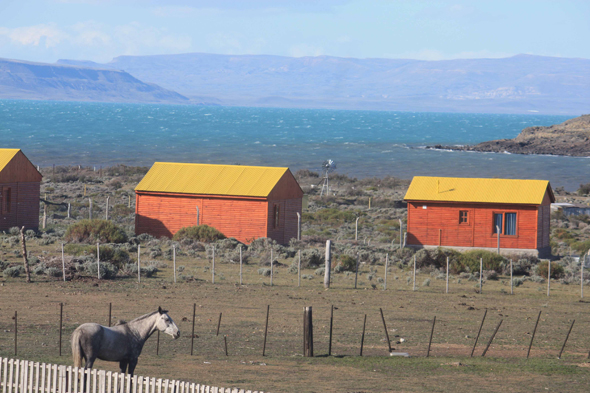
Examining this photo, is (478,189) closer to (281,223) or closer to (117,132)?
(281,223)

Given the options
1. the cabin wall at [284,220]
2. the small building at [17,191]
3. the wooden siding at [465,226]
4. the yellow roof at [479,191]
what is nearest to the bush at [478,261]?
the wooden siding at [465,226]

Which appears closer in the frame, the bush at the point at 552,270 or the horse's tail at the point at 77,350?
the horse's tail at the point at 77,350

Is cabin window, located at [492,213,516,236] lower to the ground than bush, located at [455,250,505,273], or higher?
higher

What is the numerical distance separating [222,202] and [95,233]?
620 cm

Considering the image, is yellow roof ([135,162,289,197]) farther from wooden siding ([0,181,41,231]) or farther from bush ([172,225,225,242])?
wooden siding ([0,181,41,231])

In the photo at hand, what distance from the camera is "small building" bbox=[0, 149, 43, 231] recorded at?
38.8 metres

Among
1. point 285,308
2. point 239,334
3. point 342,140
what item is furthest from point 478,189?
point 342,140

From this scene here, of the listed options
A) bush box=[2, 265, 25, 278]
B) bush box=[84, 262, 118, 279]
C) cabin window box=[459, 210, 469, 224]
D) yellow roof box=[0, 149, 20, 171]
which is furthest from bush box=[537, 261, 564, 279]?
yellow roof box=[0, 149, 20, 171]

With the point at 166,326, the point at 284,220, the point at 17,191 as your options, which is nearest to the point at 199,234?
the point at 284,220

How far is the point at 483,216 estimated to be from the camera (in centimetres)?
3809

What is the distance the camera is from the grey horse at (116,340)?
12.0 m

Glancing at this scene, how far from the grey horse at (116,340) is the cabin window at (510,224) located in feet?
90.9

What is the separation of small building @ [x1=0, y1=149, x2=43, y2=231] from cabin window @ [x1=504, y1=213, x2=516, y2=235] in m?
23.1

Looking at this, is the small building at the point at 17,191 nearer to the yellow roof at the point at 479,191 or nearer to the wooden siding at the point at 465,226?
the yellow roof at the point at 479,191
